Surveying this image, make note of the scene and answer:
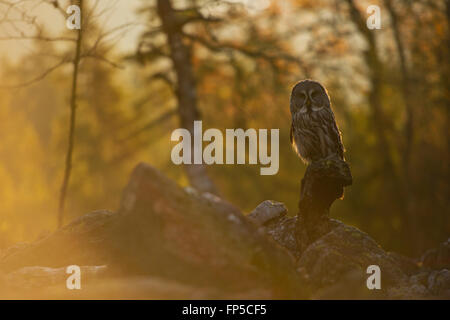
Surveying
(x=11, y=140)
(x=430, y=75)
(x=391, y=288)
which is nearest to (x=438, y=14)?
(x=430, y=75)

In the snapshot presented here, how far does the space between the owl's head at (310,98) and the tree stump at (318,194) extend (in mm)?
1006

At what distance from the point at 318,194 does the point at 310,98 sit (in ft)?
4.77

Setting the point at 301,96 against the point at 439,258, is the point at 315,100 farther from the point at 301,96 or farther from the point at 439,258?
the point at 439,258

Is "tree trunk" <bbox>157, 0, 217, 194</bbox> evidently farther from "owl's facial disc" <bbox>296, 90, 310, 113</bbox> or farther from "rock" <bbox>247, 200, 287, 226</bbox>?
"owl's facial disc" <bbox>296, 90, 310, 113</bbox>

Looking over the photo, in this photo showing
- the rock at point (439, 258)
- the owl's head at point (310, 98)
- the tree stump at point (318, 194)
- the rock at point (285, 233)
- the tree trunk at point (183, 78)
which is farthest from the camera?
the tree trunk at point (183, 78)

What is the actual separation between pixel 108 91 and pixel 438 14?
80.9 feet

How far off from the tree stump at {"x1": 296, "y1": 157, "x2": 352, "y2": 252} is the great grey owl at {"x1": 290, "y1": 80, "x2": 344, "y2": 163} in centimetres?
59

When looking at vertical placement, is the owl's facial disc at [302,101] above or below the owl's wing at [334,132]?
above

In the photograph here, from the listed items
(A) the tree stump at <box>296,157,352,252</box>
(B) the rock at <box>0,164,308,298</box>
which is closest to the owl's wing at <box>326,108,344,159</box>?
(A) the tree stump at <box>296,157,352,252</box>

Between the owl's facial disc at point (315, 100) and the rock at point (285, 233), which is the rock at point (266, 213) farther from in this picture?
the owl's facial disc at point (315, 100)

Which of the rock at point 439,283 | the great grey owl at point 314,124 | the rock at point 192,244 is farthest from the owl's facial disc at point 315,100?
the rock at point 192,244

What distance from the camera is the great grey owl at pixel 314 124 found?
7988 mm

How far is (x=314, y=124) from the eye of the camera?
26.4ft

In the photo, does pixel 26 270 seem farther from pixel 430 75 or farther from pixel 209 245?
pixel 430 75
